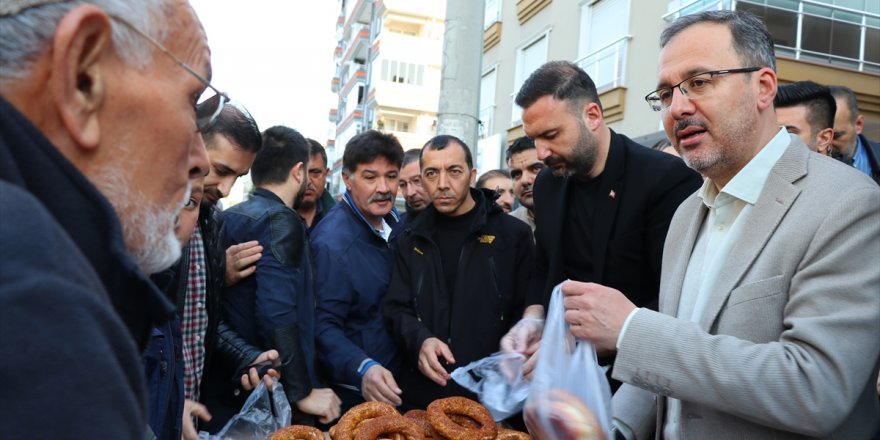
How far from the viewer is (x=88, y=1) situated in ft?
2.95

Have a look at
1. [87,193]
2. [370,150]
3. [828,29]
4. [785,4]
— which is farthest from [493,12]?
[87,193]

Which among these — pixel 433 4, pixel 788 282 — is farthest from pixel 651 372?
pixel 433 4

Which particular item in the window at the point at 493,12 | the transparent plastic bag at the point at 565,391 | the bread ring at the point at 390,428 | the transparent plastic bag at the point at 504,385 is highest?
the window at the point at 493,12

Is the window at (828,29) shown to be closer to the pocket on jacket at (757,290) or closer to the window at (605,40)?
the window at (605,40)


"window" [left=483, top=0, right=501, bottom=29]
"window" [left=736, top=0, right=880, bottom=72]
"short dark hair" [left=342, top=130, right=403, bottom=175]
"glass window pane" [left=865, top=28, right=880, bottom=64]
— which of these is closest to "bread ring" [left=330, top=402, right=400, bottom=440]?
"short dark hair" [left=342, top=130, right=403, bottom=175]

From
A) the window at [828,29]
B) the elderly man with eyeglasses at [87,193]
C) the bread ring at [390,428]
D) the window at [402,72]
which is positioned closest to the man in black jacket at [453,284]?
the bread ring at [390,428]

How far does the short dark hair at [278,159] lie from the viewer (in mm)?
3641

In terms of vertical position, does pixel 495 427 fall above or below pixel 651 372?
below

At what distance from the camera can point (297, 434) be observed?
8.65 ft

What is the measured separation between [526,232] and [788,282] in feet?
6.83

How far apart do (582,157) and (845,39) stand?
10480 mm

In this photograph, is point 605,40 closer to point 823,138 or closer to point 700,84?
point 823,138

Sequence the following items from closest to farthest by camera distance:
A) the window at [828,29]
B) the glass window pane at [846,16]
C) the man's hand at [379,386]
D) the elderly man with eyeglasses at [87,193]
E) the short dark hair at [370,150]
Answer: the elderly man with eyeglasses at [87,193]
the man's hand at [379,386]
the short dark hair at [370,150]
the window at [828,29]
the glass window pane at [846,16]

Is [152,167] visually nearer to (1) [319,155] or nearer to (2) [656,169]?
(2) [656,169]
